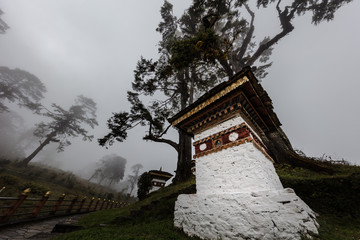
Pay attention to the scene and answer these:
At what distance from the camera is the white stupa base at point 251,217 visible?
264 centimetres

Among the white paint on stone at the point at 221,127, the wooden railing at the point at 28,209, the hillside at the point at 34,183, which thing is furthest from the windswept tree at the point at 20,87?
the white paint on stone at the point at 221,127

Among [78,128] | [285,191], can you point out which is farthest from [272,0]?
[78,128]

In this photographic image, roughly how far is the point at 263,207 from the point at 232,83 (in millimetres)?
3042

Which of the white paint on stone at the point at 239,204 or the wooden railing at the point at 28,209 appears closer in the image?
the white paint on stone at the point at 239,204

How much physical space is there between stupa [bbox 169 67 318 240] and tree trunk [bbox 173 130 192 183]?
22.2ft

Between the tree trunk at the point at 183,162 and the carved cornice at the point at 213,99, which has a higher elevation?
the tree trunk at the point at 183,162

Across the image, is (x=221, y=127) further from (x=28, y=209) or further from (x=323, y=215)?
(x=28, y=209)

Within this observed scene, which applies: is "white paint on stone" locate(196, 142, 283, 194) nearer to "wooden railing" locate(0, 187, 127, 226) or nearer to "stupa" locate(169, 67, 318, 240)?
"stupa" locate(169, 67, 318, 240)

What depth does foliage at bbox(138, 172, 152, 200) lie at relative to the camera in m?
12.6

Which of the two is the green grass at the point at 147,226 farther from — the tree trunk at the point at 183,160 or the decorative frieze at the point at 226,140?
the tree trunk at the point at 183,160

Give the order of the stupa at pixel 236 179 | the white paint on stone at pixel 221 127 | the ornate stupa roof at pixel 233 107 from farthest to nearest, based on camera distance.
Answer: the white paint on stone at pixel 221 127 → the ornate stupa roof at pixel 233 107 → the stupa at pixel 236 179

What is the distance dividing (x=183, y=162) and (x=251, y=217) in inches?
360

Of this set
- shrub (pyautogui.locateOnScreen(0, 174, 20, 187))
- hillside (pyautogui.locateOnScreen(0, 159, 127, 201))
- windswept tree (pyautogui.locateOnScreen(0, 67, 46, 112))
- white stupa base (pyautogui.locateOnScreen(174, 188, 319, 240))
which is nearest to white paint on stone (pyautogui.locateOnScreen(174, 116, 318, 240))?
white stupa base (pyautogui.locateOnScreen(174, 188, 319, 240))

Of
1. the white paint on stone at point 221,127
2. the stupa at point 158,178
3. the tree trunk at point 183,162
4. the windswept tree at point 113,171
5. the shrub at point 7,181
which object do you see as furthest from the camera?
the windswept tree at point 113,171
